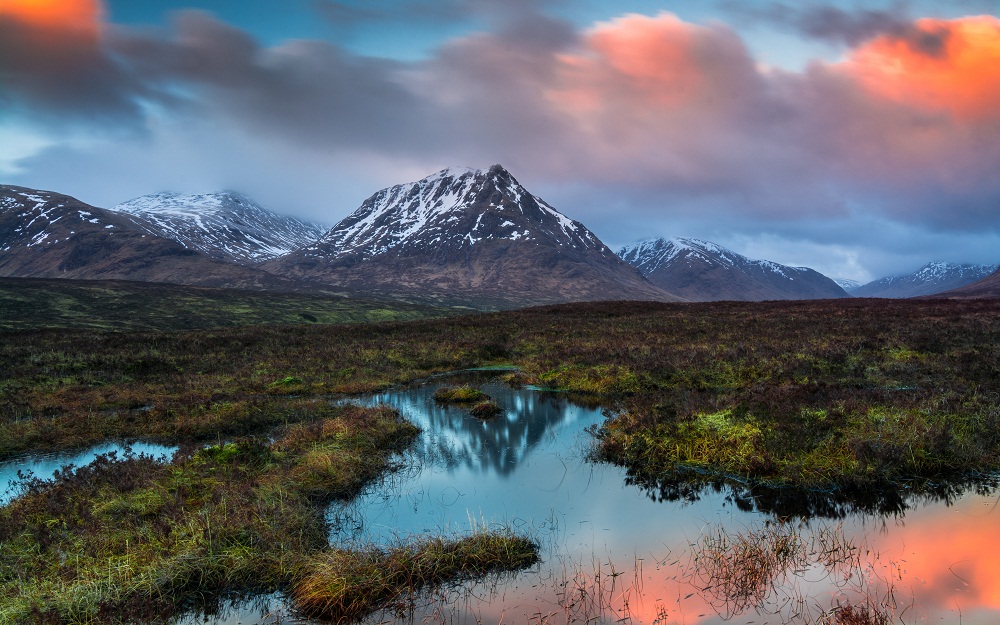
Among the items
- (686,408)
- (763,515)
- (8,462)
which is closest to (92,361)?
(8,462)

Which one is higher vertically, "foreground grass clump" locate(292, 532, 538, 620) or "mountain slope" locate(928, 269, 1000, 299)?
"mountain slope" locate(928, 269, 1000, 299)

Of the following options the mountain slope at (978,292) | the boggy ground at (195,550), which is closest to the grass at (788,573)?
the boggy ground at (195,550)

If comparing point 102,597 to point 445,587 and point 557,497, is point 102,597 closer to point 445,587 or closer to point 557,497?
point 445,587

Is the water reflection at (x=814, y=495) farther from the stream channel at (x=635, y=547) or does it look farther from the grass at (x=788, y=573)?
the grass at (x=788, y=573)

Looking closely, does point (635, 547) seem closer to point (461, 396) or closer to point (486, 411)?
point (486, 411)

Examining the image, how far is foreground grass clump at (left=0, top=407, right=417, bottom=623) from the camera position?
8398 mm

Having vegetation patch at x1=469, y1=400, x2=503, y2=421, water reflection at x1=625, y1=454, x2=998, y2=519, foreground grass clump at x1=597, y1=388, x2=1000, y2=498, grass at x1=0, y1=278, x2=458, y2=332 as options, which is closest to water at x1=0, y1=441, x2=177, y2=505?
vegetation patch at x1=469, y1=400, x2=503, y2=421

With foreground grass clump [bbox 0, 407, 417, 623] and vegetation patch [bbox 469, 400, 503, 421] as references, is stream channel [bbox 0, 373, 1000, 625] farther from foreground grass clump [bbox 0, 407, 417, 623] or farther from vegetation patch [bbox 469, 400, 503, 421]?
vegetation patch [bbox 469, 400, 503, 421]

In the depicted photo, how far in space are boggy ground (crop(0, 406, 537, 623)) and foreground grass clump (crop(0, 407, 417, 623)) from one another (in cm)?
3

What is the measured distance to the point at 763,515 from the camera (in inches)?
456

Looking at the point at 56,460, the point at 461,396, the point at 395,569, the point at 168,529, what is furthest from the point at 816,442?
the point at 56,460

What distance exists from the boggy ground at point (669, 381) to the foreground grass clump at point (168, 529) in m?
5.45

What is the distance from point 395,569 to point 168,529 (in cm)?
496

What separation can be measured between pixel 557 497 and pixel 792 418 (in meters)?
8.50
